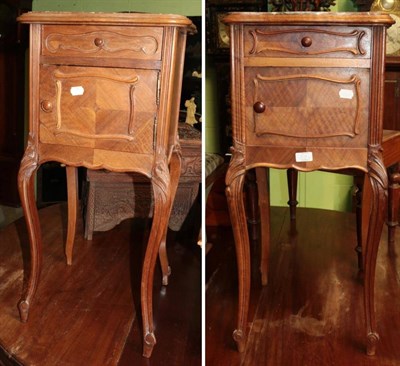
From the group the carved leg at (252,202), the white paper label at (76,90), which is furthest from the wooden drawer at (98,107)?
the carved leg at (252,202)

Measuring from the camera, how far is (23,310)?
182cm

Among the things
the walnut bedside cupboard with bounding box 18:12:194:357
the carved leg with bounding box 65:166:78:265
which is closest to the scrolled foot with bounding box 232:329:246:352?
the walnut bedside cupboard with bounding box 18:12:194:357

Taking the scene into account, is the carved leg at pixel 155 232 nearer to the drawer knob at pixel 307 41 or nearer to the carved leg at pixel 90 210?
the drawer knob at pixel 307 41

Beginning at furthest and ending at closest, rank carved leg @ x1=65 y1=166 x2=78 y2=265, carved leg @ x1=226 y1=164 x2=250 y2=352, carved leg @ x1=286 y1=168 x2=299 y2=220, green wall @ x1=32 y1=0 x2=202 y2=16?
1. carved leg @ x1=286 y1=168 x2=299 y2=220
2. green wall @ x1=32 y1=0 x2=202 y2=16
3. carved leg @ x1=65 y1=166 x2=78 y2=265
4. carved leg @ x1=226 y1=164 x2=250 y2=352

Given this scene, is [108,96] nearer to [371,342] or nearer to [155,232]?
[155,232]

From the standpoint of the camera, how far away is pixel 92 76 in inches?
63.5

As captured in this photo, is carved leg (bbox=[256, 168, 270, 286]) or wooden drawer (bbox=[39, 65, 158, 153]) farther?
carved leg (bbox=[256, 168, 270, 286])

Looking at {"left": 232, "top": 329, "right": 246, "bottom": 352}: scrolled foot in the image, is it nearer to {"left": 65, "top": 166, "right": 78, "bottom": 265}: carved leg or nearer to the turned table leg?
the turned table leg

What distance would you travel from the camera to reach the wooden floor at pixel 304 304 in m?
1.67

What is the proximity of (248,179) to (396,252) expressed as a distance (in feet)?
2.13

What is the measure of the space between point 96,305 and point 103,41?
0.82 m

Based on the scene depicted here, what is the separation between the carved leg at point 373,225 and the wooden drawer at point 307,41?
0.81 ft

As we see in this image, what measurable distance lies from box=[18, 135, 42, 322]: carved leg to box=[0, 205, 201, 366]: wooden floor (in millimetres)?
68

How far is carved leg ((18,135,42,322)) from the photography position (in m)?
1.71
